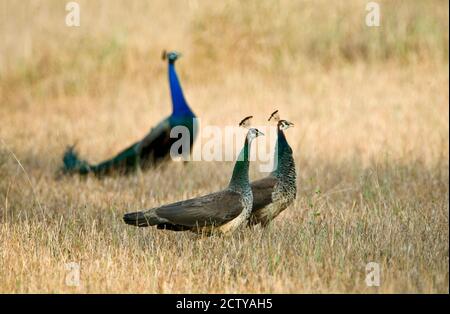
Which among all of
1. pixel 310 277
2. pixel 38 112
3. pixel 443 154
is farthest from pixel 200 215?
pixel 38 112

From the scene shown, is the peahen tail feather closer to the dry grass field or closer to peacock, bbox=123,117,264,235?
the dry grass field

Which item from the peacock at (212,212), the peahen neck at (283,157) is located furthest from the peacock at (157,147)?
the peacock at (212,212)

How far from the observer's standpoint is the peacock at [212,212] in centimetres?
525

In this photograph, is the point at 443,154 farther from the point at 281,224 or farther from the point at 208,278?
the point at 208,278

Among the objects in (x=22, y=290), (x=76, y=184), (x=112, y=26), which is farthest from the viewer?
(x=112, y=26)

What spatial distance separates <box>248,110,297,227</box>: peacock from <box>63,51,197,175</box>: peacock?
10.3 ft

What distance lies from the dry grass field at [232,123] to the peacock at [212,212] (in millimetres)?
156

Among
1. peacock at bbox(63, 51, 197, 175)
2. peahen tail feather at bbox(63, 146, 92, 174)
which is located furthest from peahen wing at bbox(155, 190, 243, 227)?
peahen tail feather at bbox(63, 146, 92, 174)

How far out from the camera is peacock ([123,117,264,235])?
17.2 ft

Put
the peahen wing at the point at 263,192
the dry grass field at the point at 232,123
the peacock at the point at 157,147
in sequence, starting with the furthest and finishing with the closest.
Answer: the peacock at the point at 157,147 → the peahen wing at the point at 263,192 → the dry grass field at the point at 232,123

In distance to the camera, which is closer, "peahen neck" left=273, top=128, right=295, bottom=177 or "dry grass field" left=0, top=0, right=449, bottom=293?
"dry grass field" left=0, top=0, right=449, bottom=293

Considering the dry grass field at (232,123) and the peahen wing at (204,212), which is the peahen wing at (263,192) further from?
the peahen wing at (204,212)

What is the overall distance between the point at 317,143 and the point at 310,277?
5.44m

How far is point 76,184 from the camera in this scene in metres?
8.41
